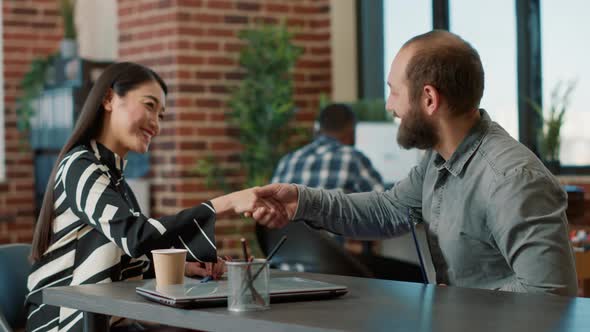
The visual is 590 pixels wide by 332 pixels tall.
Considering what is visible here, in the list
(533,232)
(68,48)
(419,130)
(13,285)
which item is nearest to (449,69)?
(419,130)

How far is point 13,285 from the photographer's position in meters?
2.59

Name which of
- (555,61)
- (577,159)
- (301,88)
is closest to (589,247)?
(577,159)

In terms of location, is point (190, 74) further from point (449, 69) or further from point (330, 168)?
point (449, 69)

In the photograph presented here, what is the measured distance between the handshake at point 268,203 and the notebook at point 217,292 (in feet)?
1.36

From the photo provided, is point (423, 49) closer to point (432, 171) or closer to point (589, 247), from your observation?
point (432, 171)

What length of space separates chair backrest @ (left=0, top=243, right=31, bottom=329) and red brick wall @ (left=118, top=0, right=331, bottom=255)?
247 cm

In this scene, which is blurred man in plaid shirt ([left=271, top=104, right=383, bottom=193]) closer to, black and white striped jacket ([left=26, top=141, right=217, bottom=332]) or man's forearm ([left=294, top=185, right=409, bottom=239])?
man's forearm ([left=294, top=185, right=409, bottom=239])

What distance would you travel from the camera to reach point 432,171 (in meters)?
2.34

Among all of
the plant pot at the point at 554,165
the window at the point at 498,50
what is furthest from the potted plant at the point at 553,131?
the window at the point at 498,50

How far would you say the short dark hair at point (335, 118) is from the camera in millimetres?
4824

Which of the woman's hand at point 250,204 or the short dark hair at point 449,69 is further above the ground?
the short dark hair at point 449,69

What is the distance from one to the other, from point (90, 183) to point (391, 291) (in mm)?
921

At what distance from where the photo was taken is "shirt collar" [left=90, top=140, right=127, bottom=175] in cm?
265

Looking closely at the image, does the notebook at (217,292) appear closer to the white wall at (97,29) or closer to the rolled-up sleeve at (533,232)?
the rolled-up sleeve at (533,232)
